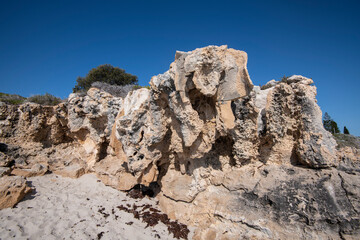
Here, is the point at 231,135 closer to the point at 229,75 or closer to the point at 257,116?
the point at 257,116

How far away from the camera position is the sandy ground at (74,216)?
145 inches

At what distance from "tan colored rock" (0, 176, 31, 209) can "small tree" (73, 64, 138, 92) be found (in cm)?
1319

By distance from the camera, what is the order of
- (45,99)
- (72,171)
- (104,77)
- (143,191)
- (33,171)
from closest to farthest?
(143,191) → (33,171) → (72,171) → (45,99) → (104,77)

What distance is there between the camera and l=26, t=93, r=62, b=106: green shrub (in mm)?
12696

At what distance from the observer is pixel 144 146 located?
461cm

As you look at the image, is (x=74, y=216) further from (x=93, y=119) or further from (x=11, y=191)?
(x=93, y=119)

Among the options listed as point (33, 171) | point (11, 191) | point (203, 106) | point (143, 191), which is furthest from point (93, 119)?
point (203, 106)

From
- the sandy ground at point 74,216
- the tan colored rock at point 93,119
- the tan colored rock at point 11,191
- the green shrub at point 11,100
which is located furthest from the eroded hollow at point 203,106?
the green shrub at point 11,100

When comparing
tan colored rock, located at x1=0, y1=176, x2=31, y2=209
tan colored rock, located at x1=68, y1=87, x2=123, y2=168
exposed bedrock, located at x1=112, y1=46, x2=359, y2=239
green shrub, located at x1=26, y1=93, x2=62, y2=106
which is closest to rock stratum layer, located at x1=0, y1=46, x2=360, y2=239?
exposed bedrock, located at x1=112, y1=46, x2=359, y2=239

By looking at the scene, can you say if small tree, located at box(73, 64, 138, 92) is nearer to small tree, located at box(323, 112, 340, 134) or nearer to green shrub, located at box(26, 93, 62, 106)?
green shrub, located at box(26, 93, 62, 106)

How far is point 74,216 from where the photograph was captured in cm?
426

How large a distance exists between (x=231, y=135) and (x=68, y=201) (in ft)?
16.1

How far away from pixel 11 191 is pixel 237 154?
5.87m

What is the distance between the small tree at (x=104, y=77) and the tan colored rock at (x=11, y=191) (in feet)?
43.3
